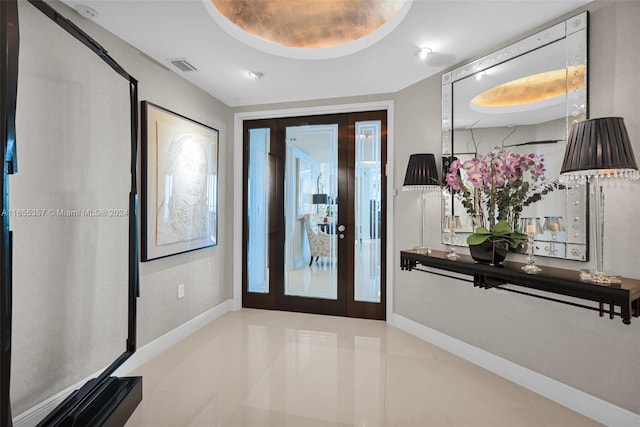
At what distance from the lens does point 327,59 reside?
2.60m

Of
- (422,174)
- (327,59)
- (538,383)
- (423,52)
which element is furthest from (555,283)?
(327,59)

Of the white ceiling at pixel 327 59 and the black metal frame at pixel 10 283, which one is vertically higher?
the white ceiling at pixel 327 59

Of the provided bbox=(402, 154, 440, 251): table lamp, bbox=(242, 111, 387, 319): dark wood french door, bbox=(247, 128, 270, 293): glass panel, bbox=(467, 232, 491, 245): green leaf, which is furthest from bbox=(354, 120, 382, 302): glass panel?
bbox=(467, 232, 491, 245): green leaf

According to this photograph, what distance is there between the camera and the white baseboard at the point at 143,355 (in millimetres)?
1721

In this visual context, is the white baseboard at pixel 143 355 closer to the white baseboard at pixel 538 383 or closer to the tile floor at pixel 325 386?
the tile floor at pixel 325 386

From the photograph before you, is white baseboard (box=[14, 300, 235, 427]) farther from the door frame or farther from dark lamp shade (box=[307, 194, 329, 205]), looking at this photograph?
dark lamp shade (box=[307, 194, 329, 205])

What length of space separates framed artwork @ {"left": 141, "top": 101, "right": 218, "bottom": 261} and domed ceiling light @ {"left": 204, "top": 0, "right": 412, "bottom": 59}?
3.30ft

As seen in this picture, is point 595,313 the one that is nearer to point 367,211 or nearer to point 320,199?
point 367,211

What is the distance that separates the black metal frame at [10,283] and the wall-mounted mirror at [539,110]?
250 centimetres

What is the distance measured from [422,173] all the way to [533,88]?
99 centimetres

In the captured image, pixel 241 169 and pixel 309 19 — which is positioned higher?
pixel 309 19

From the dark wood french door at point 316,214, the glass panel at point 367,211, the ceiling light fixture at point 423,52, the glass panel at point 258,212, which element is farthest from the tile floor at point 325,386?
the ceiling light fixture at point 423,52

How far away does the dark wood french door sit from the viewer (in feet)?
11.5

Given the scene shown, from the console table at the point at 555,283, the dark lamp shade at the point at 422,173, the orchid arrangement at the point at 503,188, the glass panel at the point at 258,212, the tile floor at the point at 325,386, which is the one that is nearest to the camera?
the console table at the point at 555,283
